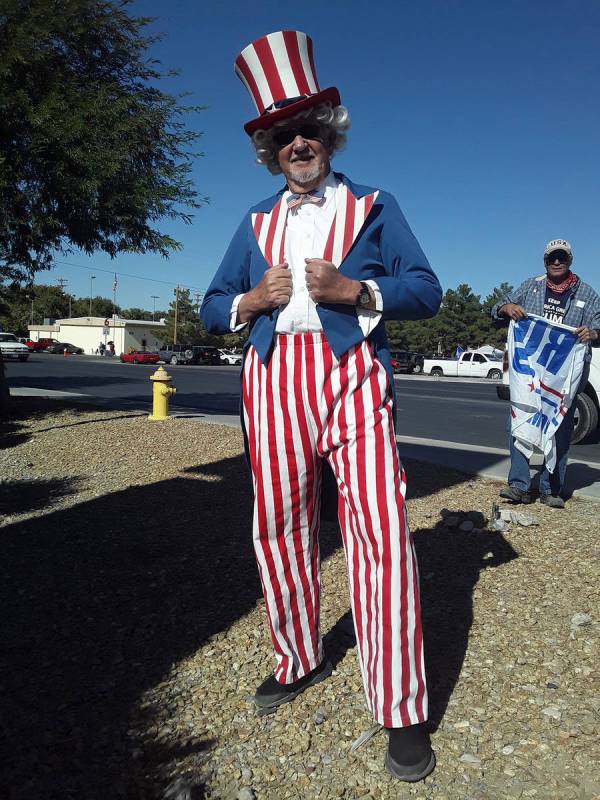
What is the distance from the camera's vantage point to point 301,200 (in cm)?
212

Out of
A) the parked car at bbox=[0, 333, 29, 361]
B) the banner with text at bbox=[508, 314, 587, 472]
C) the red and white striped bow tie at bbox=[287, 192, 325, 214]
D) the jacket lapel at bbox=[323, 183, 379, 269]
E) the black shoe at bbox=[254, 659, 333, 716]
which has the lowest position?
the parked car at bbox=[0, 333, 29, 361]

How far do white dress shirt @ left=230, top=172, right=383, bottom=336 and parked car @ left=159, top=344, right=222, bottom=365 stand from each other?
44519 millimetres

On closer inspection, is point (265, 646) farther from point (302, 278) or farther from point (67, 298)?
point (67, 298)

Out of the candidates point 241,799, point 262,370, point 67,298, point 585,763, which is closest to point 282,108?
point 262,370

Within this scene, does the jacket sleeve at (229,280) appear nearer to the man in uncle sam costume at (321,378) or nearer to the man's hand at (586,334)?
the man in uncle sam costume at (321,378)

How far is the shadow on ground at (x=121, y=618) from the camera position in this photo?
6.47ft

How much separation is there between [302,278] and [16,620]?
6.71 ft

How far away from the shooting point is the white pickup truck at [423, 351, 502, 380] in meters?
38.2

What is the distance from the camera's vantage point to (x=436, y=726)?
6.89ft

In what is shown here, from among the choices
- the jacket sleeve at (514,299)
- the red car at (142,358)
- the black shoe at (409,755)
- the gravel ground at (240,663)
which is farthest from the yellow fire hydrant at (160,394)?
the red car at (142,358)

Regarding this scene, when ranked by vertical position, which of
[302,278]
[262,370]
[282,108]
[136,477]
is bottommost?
[136,477]

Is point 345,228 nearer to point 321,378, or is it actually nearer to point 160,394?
point 321,378

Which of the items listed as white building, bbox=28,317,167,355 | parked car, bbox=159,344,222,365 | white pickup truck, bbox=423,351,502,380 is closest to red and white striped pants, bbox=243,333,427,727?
white pickup truck, bbox=423,351,502,380

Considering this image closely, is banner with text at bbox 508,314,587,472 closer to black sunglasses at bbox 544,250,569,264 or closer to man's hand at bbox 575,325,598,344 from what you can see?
man's hand at bbox 575,325,598,344
